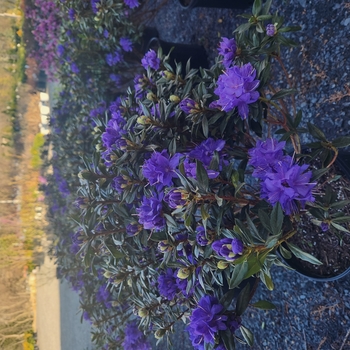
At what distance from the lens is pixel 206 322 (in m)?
1.06

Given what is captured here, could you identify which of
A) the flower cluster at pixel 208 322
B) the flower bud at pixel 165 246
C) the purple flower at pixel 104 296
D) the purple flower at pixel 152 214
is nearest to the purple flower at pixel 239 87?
the purple flower at pixel 152 214

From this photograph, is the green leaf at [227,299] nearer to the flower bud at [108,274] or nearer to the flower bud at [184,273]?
the flower bud at [184,273]

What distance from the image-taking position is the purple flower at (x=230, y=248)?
3.07 feet

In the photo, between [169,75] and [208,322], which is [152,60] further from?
[208,322]

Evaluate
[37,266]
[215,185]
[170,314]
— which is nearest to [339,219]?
[215,185]

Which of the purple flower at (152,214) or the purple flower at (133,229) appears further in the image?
the purple flower at (133,229)

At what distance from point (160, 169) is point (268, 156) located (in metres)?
0.33

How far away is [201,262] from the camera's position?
4.02 ft

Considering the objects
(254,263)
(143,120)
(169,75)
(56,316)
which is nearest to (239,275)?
(254,263)

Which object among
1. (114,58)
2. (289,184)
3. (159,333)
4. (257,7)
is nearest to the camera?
(289,184)

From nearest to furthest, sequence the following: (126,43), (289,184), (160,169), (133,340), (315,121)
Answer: (289,184), (160,169), (315,121), (133,340), (126,43)

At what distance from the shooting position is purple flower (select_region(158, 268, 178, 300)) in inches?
55.1

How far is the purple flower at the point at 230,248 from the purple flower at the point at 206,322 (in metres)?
0.24

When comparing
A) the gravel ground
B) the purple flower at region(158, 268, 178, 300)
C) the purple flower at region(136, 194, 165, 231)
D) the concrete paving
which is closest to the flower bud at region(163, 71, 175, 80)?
the purple flower at region(136, 194, 165, 231)
